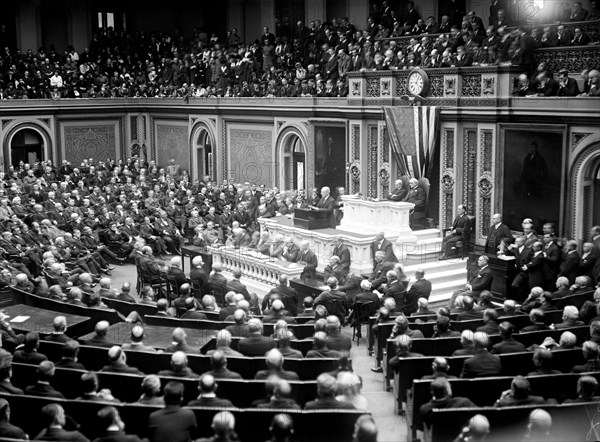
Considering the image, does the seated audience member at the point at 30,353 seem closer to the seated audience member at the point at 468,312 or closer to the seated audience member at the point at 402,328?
the seated audience member at the point at 402,328

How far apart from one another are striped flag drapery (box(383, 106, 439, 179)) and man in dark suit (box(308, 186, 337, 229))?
2.40 m

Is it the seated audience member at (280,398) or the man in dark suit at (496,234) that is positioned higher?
the man in dark suit at (496,234)

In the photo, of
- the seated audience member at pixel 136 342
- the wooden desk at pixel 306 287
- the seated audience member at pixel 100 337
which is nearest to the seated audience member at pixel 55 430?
the seated audience member at pixel 136 342

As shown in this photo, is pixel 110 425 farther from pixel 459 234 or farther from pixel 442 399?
pixel 459 234

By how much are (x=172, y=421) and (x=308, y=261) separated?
10.5m

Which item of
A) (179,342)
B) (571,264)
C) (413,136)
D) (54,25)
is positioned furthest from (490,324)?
(54,25)

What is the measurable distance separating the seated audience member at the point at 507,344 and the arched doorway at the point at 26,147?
27.7m

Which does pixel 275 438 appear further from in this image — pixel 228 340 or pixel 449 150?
pixel 449 150

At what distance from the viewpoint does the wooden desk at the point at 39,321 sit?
11.9 meters

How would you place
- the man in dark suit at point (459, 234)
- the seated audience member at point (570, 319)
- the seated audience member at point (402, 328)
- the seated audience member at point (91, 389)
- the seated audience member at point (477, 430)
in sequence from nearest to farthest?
1. the seated audience member at point (477, 430)
2. the seated audience member at point (91, 389)
3. the seated audience member at point (402, 328)
4. the seated audience member at point (570, 319)
5. the man in dark suit at point (459, 234)

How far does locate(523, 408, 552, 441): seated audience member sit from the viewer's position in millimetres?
7125

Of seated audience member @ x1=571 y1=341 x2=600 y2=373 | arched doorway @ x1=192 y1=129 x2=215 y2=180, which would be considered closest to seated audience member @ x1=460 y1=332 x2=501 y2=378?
seated audience member @ x1=571 y1=341 x2=600 y2=373

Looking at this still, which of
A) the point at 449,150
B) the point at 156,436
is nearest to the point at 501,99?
the point at 449,150

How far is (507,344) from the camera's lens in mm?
10086
